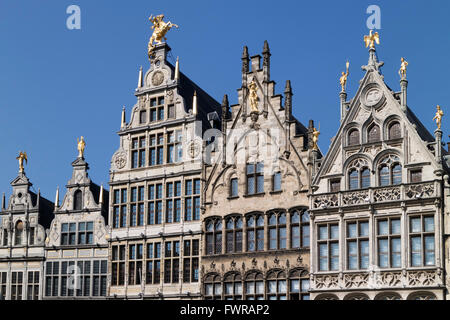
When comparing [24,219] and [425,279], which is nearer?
[425,279]

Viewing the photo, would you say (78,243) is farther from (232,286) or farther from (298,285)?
(298,285)

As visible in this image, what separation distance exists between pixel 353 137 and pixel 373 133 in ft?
3.13

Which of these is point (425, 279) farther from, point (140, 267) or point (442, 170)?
point (140, 267)

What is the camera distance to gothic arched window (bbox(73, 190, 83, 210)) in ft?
142

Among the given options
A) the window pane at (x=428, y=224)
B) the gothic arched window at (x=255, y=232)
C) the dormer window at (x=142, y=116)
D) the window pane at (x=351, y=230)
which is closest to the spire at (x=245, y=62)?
the dormer window at (x=142, y=116)

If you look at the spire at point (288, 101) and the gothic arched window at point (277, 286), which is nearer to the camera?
the gothic arched window at point (277, 286)

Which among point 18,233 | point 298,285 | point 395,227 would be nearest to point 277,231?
point 298,285

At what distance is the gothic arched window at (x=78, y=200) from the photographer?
43344 mm

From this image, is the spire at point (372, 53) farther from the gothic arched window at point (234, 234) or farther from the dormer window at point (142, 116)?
the dormer window at point (142, 116)

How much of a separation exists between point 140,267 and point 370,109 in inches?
555

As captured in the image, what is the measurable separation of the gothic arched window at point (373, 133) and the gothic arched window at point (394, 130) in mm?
597

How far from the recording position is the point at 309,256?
3553cm

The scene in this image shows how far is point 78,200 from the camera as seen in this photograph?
43.5 metres
